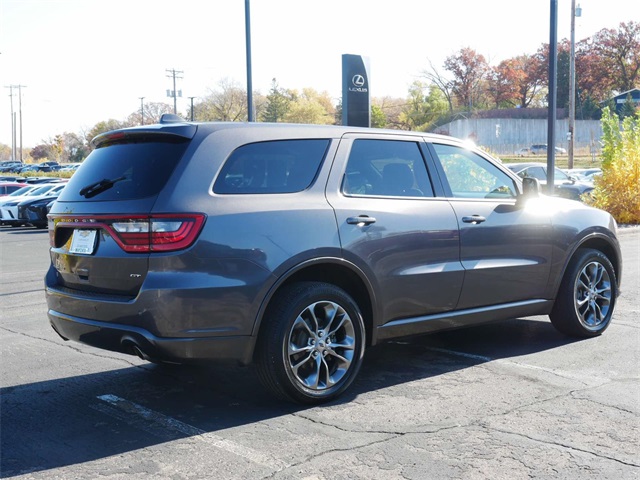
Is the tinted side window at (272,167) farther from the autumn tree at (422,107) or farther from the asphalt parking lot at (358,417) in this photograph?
the autumn tree at (422,107)

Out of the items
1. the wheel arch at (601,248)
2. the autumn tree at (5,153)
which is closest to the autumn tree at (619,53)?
the wheel arch at (601,248)

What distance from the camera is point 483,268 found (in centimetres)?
593

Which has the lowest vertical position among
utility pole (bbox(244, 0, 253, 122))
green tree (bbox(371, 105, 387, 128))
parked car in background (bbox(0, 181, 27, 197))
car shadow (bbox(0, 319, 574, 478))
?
car shadow (bbox(0, 319, 574, 478))

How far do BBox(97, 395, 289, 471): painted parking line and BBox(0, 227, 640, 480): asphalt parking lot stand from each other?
0.01 metres

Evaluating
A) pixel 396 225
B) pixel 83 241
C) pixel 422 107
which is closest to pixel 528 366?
pixel 396 225

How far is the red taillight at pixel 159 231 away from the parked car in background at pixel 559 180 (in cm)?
1861

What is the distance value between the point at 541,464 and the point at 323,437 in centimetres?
120

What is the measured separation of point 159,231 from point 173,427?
1.17m

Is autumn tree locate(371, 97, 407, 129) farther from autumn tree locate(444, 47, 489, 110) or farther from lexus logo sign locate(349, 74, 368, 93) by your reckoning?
lexus logo sign locate(349, 74, 368, 93)

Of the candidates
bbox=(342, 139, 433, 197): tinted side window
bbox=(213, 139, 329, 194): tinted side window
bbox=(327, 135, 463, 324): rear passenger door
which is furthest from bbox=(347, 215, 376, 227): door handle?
bbox=(213, 139, 329, 194): tinted side window

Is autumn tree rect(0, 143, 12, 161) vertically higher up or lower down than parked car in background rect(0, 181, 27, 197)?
higher up

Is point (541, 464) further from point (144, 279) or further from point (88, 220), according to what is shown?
point (88, 220)

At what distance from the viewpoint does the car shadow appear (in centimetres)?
430

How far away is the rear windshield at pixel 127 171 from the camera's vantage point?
15.4ft
